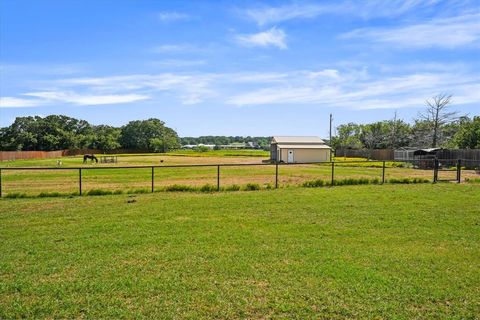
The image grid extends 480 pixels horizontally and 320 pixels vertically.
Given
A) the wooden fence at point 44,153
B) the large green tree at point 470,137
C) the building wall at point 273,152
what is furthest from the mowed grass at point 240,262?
the wooden fence at point 44,153

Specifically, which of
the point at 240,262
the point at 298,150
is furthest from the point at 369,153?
the point at 240,262

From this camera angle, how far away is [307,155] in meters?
55.2

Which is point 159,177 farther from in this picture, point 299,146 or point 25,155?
point 25,155

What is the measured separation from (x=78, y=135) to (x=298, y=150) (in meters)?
70.0

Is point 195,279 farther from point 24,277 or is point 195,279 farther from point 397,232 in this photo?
point 397,232

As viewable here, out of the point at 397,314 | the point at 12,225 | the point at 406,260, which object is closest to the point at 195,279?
the point at 397,314

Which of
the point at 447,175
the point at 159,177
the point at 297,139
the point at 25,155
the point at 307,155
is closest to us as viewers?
the point at 159,177

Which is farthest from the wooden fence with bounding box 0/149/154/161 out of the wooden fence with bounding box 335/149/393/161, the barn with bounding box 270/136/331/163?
the wooden fence with bounding box 335/149/393/161

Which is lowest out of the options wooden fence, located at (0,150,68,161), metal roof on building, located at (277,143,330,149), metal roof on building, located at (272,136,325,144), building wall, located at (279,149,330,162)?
wooden fence, located at (0,150,68,161)

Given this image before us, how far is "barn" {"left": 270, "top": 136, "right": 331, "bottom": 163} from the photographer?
54.2 metres

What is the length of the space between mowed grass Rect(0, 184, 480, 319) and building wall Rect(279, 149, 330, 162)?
43002 millimetres

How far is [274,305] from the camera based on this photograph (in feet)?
14.5

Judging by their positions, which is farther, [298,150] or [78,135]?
[78,135]

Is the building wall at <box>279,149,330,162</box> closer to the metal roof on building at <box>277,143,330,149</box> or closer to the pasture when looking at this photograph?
the metal roof on building at <box>277,143,330,149</box>
